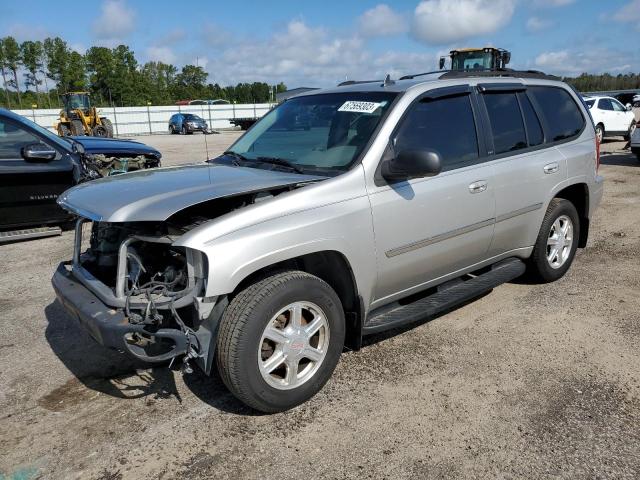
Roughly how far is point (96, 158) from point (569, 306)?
676 cm

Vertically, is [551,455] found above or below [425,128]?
below

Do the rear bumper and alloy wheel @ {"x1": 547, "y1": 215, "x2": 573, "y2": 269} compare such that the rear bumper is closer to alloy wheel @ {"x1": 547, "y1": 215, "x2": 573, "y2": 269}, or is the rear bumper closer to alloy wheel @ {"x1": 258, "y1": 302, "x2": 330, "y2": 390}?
alloy wheel @ {"x1": 547, "y1": 215, "x2": 573, "y2": 269}

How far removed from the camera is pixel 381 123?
3508 millimetres

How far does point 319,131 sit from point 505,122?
1.61m

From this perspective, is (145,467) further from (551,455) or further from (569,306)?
(569,306)

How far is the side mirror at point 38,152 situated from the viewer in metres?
6.65

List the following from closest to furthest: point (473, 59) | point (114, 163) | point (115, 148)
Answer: point (114, 163) → point (115, 148) → point (473, 59)

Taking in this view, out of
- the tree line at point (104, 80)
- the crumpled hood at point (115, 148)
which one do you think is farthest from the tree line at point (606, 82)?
the crumpled hood at point (115, 148)

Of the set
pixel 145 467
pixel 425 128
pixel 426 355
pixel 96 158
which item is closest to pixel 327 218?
pixel 425 128

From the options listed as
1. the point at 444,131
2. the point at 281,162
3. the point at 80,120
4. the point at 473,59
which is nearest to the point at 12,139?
the point at 281,162

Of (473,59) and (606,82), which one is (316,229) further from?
(606,82)

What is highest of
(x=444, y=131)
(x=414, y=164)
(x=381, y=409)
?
(x=444, y=131)

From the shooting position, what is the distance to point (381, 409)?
10.4 feet

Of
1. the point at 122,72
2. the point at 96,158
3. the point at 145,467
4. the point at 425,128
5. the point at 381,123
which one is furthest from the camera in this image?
the point at 122,72
